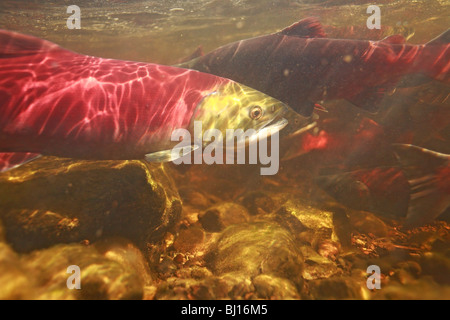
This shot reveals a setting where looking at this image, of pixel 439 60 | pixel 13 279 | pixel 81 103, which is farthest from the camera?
pixel 439 60

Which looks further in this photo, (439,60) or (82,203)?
(439,60)

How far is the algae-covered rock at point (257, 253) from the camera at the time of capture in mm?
2865

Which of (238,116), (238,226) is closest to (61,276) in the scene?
(238,226)

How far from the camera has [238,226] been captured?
383cm

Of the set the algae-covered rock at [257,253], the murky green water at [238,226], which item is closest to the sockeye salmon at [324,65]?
the murky green water at [238,226]

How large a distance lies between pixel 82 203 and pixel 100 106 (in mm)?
1667

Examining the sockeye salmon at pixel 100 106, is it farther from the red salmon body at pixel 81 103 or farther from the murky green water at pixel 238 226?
the murky green water at pixel 238 226

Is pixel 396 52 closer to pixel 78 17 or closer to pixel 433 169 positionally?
pixel 433 169

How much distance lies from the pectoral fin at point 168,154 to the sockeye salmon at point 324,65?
2681mm

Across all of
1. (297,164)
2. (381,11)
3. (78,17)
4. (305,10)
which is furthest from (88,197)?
(381,11)

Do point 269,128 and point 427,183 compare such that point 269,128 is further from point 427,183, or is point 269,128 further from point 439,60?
point 439,60

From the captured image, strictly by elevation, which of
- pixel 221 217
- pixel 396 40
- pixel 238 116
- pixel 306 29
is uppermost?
pixel 306 29

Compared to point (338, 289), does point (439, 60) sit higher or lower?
higher

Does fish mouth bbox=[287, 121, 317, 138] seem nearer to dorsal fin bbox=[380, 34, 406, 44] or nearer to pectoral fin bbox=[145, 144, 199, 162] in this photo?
dorsal fin bbox=[380, 34, 406, 44]
